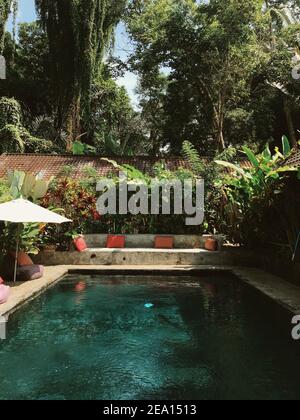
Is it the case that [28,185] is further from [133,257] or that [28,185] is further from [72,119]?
[72,119]

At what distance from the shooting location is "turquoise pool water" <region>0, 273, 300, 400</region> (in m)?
4.72

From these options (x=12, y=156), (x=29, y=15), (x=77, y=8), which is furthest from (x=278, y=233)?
(x=29, y=15)

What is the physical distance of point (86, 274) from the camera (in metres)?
12.0

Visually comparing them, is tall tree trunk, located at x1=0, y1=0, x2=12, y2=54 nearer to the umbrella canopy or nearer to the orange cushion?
the orange cushion

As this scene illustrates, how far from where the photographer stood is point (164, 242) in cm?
1380

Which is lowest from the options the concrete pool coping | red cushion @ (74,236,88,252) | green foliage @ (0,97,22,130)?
the concrete pool coping

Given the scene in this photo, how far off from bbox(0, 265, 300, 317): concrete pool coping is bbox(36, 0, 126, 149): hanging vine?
55.7 ft

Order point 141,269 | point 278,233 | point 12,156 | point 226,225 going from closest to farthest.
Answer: point 278,233
point 141,269
point 226,225
point 12,156

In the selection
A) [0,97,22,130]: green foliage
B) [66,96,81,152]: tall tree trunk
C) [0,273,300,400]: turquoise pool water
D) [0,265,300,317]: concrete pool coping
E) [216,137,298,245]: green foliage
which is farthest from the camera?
[66,96,81,152]: tall tree trunk

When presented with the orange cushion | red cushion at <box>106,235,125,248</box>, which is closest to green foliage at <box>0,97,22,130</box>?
red cushion at <box>106,235,125,248</box>

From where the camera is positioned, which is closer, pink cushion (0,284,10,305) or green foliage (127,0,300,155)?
pink cushion (0,284,10,305)

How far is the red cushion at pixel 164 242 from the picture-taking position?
13781 millimetres

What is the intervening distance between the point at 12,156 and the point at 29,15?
13527mm
